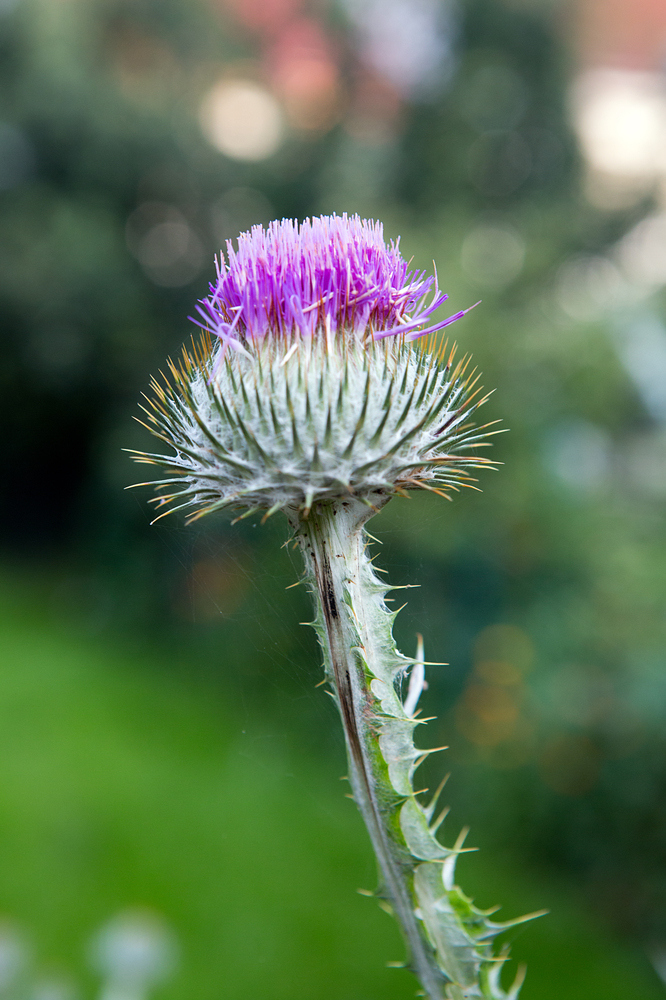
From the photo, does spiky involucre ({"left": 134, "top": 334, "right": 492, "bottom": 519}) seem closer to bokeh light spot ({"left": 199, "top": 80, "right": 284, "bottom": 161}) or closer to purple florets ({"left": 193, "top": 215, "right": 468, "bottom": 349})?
purple florets ({"left": 193, "top": 215, "right": 468, "bottom": 349})

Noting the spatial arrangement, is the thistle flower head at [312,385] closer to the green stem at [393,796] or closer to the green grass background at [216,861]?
the green stem at [393,796]

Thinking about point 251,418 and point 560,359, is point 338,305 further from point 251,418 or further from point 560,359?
point 560,359

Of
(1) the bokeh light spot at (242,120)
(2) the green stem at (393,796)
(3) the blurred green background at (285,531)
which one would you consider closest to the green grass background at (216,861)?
(3) the blurred green background at (285,531)

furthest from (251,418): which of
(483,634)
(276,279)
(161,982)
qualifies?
(483,634)

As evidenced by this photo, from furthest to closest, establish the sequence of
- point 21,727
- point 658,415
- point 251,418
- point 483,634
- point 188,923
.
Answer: point 21,727, point 658,415, point 483,634, point 188,923, point 251,418

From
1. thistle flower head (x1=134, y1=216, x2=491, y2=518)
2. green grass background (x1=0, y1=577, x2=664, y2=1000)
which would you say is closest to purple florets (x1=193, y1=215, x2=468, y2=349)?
thistle flower head (x1=134, y1=216, x2=491, y2=518)

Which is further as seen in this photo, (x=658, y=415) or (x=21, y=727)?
(x=21, y=727)

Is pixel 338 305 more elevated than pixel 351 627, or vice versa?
pixel 338 305
